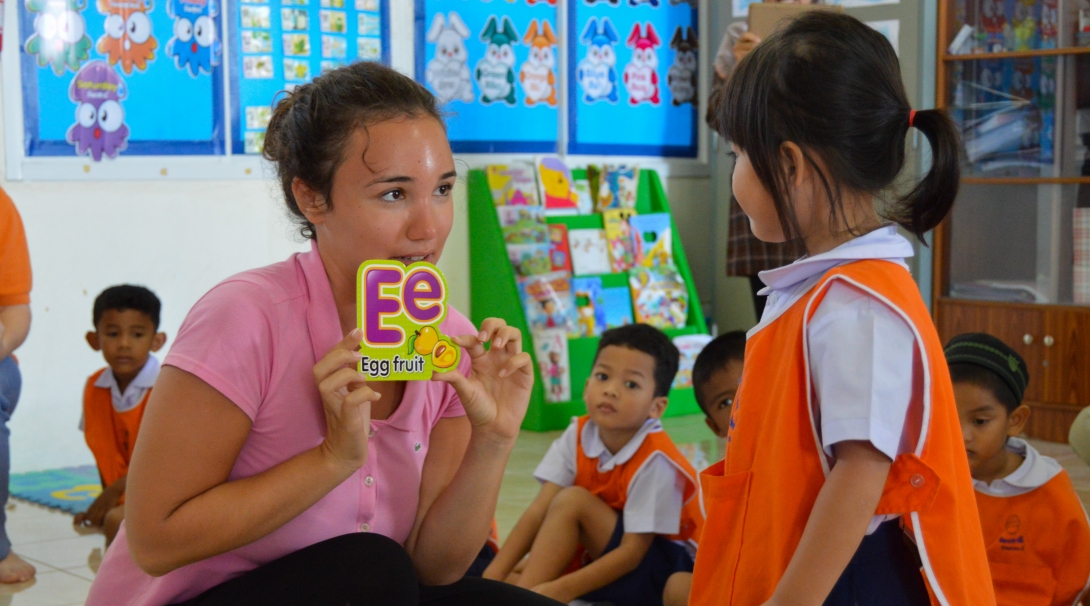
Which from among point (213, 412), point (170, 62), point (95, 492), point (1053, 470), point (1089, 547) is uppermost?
point (170, 62)

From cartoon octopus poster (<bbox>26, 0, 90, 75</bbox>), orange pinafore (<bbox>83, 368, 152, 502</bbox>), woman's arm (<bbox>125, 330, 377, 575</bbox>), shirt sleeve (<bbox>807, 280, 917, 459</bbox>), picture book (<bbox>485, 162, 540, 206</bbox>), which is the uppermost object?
cartoon octopus poster (<bbox>26, 0, 90, 75</bbox>)

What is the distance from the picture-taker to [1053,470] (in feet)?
6.82

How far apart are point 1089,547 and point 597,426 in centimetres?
110

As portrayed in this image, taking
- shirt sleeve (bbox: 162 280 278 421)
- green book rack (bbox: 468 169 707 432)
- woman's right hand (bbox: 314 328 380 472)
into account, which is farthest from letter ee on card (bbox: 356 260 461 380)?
green book rack (bbox: 468 169 707 432)

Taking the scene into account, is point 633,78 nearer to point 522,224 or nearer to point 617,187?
point 617,187

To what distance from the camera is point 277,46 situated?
4.52m

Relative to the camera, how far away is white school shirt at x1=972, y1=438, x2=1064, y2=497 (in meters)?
2.06

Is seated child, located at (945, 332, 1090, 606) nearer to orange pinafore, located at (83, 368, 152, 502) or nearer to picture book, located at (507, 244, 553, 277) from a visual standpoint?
orange pinafore, located at (83, 368, 152, 502)

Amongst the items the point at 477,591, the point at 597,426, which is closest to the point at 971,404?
the point at 597,426

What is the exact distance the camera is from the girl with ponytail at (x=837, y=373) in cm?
123

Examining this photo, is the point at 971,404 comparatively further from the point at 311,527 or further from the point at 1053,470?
the point at 311,527

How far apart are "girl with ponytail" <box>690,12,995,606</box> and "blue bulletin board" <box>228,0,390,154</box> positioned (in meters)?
3.27

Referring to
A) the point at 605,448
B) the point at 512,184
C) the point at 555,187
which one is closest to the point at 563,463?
the point at 605,448

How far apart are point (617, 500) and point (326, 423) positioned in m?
1.29
